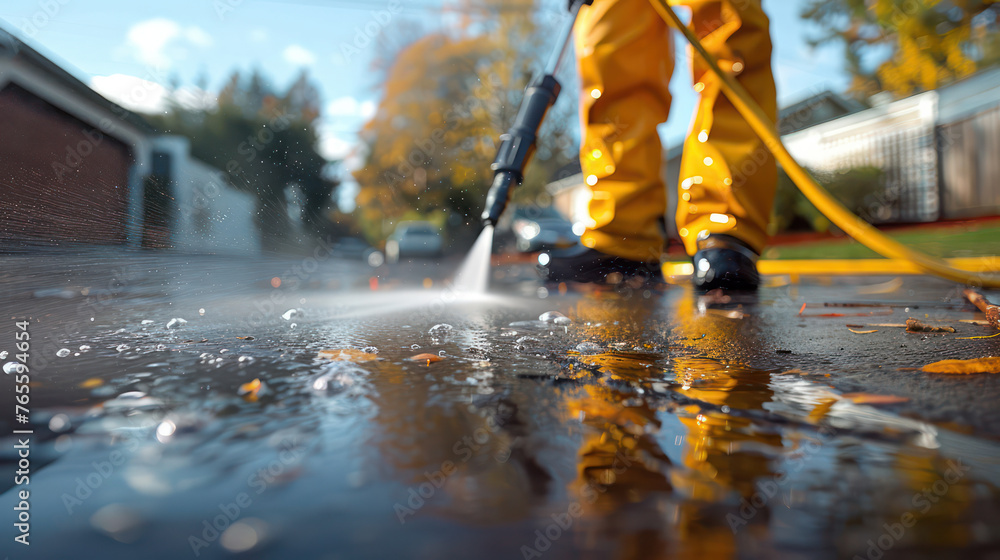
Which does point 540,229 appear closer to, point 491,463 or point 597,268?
point 597,268

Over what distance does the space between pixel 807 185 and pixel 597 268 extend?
115 cm

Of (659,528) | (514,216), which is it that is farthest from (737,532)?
Answer: (514,216)

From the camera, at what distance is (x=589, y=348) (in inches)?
53.1

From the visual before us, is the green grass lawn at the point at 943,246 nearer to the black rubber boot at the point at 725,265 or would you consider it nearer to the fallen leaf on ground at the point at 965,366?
the black rubber boot at the point at 725,265

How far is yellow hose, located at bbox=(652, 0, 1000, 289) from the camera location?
2.56m

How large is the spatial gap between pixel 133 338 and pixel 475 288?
2.20 meters

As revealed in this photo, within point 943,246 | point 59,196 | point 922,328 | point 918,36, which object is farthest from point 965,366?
point 918,36

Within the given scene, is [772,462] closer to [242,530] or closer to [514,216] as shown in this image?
[242,530]

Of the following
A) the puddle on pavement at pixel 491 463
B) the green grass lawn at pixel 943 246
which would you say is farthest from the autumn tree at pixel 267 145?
the green grass lawn at pixel 943 246

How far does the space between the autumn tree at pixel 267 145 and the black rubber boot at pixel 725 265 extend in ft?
6.00

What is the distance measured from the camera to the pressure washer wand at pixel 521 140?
2.60 m

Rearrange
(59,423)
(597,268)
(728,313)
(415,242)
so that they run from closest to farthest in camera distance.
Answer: (59,423) < (728,313) < (597,268) < (415,242)

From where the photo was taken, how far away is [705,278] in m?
2.78

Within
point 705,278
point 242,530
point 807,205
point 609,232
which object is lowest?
point 242,530
